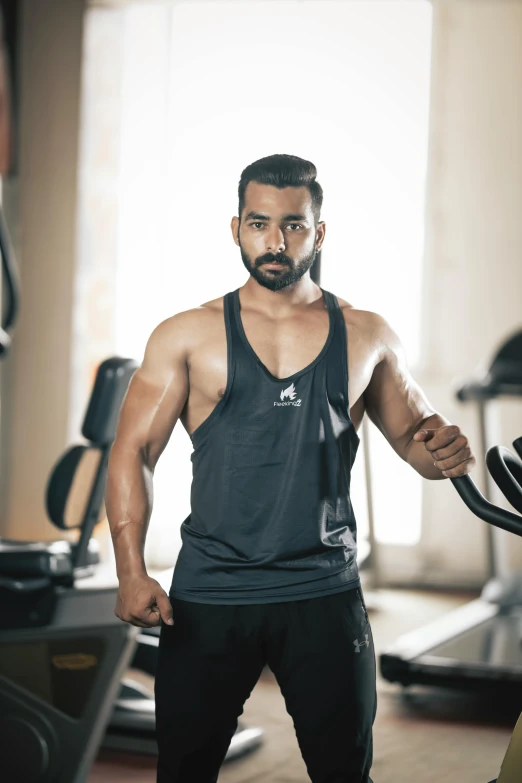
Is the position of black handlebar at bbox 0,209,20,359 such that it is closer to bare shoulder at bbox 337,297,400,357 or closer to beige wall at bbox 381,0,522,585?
bare shoulder at bbox 337,297,400,357

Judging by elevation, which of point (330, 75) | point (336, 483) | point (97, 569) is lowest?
point (97, 569)

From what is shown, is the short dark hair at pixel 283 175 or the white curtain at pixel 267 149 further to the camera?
the white curtain at pixel 267 149

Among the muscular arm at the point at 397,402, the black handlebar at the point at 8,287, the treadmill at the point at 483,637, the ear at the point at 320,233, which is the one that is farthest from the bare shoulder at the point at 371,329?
the treadmill at the point at 483,637

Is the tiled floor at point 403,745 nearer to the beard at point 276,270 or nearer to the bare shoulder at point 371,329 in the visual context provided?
the bare shoulder at point 371,329

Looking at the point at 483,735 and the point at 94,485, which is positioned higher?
the point at 94,485

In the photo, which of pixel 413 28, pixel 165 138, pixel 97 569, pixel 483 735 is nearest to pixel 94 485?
pixel 97 569

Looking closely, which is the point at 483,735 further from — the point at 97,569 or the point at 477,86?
the point at 477,86

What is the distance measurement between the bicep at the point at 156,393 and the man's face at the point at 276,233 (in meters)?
0.16

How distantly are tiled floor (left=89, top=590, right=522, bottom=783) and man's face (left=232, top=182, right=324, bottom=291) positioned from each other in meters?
1.60

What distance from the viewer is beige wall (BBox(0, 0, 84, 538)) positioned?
16.9ft

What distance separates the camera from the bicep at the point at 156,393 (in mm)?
1398

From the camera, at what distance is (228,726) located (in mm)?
1413

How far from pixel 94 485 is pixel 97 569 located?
→ 9.0 inches

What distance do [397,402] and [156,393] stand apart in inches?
15.3
